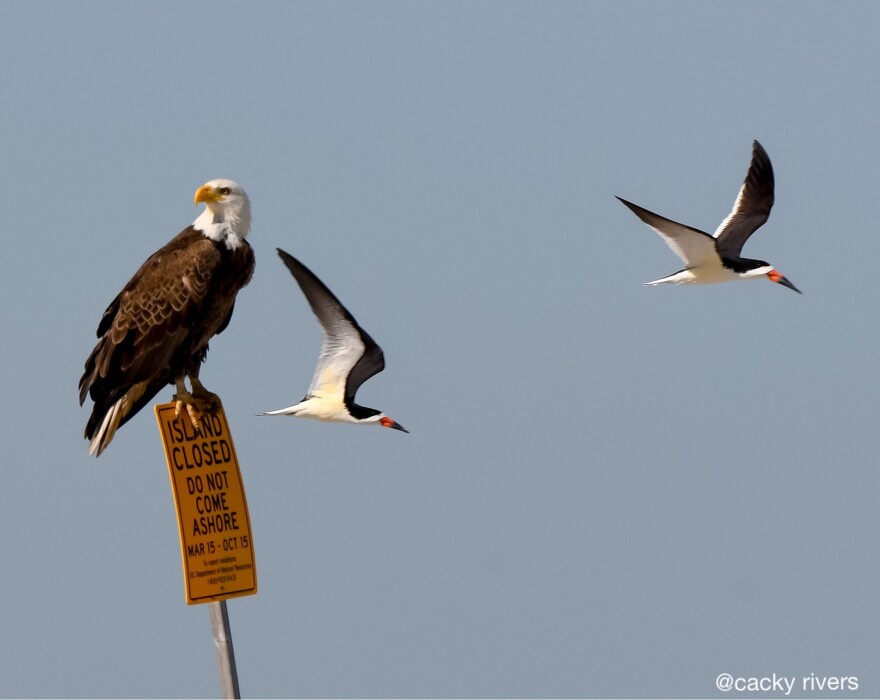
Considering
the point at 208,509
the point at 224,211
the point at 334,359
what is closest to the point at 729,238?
the point at 334,359

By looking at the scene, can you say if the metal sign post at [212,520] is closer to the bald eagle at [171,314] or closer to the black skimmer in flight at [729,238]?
the bald eagle at [171,314]

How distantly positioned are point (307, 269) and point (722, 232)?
563 centimetres

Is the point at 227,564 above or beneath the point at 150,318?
beneath

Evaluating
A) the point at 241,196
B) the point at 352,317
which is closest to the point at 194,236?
the point at 241,196

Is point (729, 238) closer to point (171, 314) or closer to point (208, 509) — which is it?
point (171, 314)

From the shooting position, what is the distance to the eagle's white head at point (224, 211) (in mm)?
11195

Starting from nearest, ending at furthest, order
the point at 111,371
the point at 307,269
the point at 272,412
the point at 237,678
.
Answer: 1. the point at 237,678
2. the point at 111,371
3. the point at 307,269
4. the point at 272,412

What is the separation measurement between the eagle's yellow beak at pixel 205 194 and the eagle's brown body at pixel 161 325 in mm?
277

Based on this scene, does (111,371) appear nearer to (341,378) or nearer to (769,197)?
(341,378)

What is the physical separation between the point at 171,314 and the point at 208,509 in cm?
210

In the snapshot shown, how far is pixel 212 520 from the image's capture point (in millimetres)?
9383

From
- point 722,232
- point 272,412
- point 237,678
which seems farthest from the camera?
point 722,232

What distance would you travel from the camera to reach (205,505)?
30.8 ft

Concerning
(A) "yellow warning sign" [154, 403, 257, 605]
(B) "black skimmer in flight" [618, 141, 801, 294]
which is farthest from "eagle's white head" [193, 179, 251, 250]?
(B) "black skimmer in flight" [618, 141, 801, 294]
